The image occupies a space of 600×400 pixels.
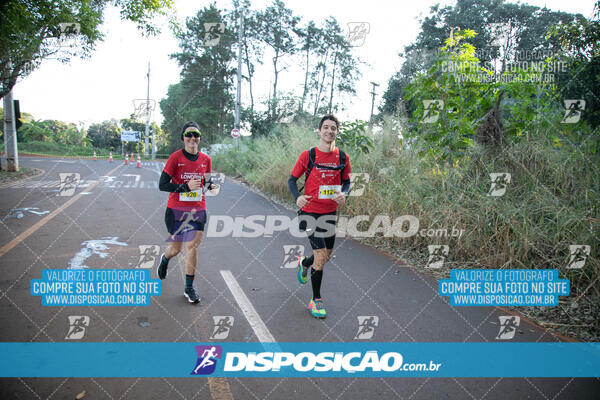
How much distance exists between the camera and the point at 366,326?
3.96 metres

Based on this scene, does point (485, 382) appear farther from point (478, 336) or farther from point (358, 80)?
point (358, 80)

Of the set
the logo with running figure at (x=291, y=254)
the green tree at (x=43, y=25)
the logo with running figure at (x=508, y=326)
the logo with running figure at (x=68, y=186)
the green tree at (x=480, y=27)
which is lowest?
the logo with running figure at (x=68, y=186)

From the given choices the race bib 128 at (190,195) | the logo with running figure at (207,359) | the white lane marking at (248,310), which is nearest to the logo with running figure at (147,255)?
the white lane marking at (248,310)

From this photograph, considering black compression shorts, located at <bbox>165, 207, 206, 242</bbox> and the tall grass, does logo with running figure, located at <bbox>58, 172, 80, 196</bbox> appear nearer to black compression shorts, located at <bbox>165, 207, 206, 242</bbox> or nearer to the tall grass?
the tall grass

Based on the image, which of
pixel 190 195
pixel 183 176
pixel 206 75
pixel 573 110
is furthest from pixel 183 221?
pixel 206 75

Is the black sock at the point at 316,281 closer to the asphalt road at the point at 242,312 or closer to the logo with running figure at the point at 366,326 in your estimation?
the asphalt road at the point at 242,312

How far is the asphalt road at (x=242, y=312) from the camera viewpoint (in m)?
2.87

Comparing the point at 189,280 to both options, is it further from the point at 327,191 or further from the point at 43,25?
the point at 43,25

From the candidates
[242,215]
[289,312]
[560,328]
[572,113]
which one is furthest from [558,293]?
[242,215]

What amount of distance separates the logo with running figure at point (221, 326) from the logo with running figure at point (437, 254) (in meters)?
3.48

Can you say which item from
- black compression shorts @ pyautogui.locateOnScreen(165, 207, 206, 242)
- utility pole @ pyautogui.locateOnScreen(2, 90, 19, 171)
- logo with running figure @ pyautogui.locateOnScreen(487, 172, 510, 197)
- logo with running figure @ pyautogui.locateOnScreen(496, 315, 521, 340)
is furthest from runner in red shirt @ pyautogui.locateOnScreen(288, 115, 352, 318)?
utility pole @ pyautogui.locateOnScreen(2, 90, 19, 171)

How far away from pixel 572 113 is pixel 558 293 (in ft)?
9.33

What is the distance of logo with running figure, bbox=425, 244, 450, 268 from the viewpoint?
19.9 ft

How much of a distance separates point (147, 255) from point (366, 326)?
3778mm
